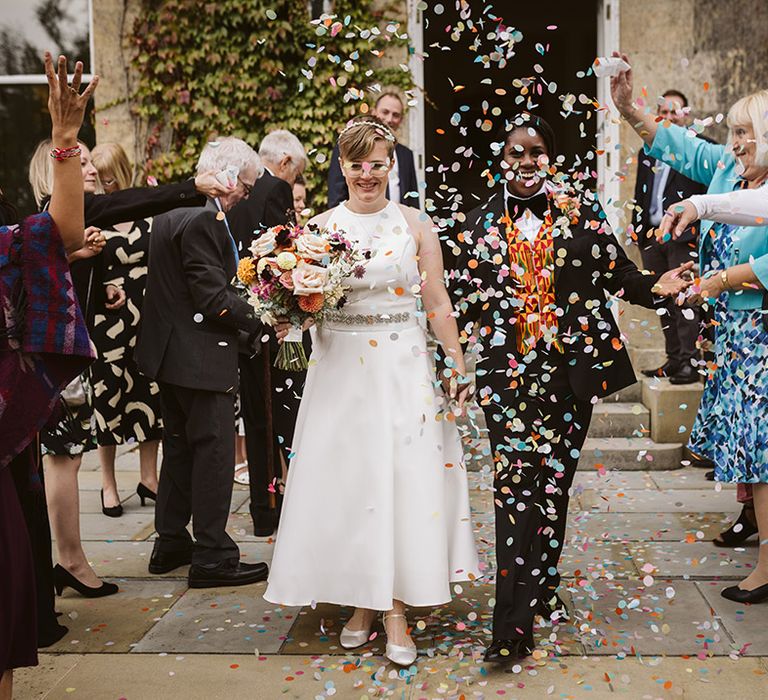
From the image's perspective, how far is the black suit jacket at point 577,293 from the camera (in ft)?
13.2

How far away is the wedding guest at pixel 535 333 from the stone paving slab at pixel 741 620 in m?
0.74

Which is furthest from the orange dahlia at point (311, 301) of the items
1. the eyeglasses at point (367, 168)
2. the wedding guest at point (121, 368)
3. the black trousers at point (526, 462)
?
the wedding guest at point (121, 368)

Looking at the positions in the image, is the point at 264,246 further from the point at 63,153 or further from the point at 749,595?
the point at 749,595

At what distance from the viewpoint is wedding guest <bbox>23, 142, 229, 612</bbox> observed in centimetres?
405

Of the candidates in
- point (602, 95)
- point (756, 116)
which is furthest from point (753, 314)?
point (602, 95)

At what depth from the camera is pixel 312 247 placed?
12.9ft

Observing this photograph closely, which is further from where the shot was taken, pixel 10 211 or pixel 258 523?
pixel 258 523

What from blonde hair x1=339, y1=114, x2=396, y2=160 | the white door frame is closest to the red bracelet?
blonde hair x1=339, y1=114, x2=396, y2=160

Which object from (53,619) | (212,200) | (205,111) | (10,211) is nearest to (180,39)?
(205,111)

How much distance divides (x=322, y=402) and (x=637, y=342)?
5290 mm

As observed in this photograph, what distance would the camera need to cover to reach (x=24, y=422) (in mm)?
3197

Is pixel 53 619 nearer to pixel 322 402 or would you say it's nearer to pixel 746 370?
pixel 322 402

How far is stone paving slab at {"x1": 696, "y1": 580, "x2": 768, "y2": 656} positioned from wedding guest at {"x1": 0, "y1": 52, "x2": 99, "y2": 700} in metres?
2.66

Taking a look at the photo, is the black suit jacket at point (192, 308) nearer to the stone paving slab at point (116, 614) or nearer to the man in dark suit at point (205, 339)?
the man in dark suit at point (205, 339)
